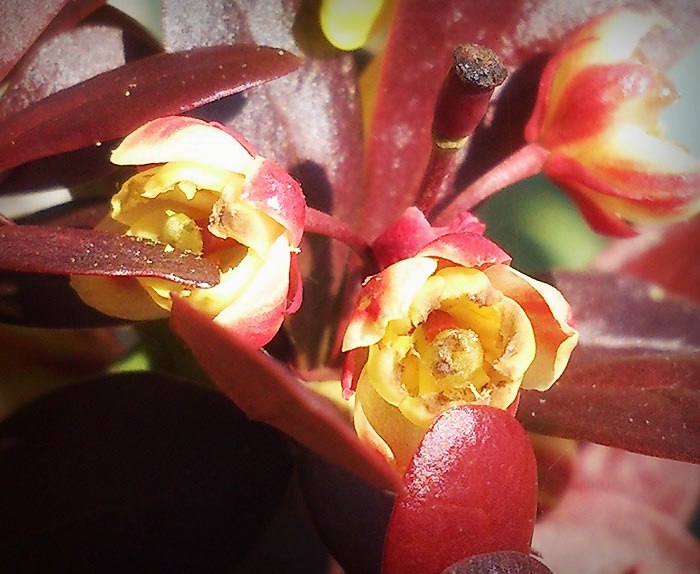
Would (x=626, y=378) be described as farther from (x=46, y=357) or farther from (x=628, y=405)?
(x=46, y=357)

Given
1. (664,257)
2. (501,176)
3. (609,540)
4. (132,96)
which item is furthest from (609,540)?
(132,96)

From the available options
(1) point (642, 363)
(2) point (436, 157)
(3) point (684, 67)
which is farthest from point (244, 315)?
(3) point (684, 67)

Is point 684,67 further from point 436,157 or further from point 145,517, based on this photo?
point 145,517

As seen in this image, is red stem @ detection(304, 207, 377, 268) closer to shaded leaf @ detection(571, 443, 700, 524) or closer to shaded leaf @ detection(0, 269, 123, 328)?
shaded leaf @ detection(0, 269, 123, 328)

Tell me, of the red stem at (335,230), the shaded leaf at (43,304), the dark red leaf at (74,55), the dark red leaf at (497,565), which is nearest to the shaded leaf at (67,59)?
the dark red leaf at (74,55)

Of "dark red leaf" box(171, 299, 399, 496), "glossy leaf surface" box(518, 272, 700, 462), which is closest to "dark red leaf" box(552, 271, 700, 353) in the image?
"glossy leaf surface" box(518, 272, 700, 462)

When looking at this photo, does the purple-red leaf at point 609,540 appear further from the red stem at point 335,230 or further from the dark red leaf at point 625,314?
the red stem at point 335,230
